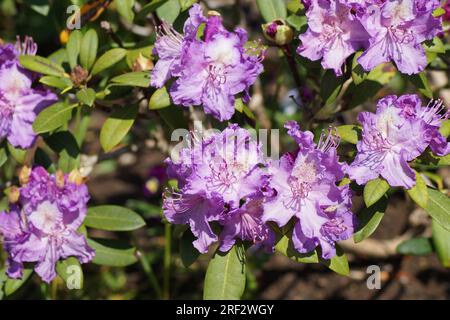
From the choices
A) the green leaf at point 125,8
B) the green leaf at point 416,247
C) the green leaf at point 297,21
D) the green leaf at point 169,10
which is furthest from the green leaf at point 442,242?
the green leaf at point 125,8

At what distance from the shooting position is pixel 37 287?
2787 mm

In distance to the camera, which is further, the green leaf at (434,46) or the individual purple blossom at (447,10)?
the individual purple blossom at (447,10)

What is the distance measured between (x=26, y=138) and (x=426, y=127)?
107 cm

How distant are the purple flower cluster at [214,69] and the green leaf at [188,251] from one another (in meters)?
0.36

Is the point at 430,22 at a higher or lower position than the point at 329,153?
higher

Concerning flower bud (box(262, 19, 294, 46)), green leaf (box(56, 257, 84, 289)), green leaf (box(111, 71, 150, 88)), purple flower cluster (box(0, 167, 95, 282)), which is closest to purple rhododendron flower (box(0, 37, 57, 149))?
purple flower cluster (box(0, 167, 95, 282))

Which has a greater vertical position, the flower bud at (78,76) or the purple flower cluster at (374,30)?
the purple flower cluster at (374,30)

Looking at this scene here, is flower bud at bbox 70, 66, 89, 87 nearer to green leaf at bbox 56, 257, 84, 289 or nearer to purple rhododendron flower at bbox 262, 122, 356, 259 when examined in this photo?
green leaf at bbox 56, 257, 84, 289

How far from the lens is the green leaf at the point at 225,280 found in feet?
5.75

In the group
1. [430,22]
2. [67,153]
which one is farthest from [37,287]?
[430,22]

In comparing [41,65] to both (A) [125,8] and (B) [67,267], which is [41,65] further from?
(B) [67,267]

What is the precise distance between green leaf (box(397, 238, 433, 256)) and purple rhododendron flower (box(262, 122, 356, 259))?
79 centimetres

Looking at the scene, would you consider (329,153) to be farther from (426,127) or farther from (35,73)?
(35,73)

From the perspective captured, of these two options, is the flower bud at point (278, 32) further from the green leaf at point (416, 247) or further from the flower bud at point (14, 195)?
the green leaf at point (416, 247)
